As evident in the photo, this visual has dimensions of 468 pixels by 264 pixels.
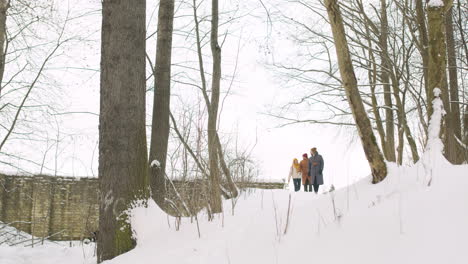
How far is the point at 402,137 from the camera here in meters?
8.81

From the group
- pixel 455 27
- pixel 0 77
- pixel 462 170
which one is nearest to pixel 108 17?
pixel 462 170

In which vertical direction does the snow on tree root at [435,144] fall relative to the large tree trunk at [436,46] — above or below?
below

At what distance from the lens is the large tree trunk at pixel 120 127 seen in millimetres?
4348

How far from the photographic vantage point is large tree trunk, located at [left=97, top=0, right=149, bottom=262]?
4348 mm

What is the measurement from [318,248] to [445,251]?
85cm

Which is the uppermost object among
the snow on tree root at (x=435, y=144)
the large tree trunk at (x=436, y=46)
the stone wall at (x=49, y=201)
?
the large tree trunk at (x=436, y=46)

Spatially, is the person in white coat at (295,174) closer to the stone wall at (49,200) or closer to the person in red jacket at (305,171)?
the person in red jacket at (305,171)

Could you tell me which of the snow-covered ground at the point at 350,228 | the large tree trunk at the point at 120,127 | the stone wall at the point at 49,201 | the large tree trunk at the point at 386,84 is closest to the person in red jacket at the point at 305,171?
the large tree trunk at the point at 386,84

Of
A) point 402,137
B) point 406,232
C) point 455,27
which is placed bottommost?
point 406,232

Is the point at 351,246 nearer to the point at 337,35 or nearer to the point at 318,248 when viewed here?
the point at 318,248

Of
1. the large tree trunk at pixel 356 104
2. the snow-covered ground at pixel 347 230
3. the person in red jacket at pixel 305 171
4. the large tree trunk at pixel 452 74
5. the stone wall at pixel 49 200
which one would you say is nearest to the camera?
the snow-covered ground at pixel 347 230

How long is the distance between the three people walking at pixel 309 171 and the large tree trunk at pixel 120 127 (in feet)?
25.2

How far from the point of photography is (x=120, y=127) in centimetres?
439

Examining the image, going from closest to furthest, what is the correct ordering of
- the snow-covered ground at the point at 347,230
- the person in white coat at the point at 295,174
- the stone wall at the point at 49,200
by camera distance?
the snow-covered ground at the point at 347,230 → the person in white coat at the point at 295,174 → the stone wall at the point at 49,200
